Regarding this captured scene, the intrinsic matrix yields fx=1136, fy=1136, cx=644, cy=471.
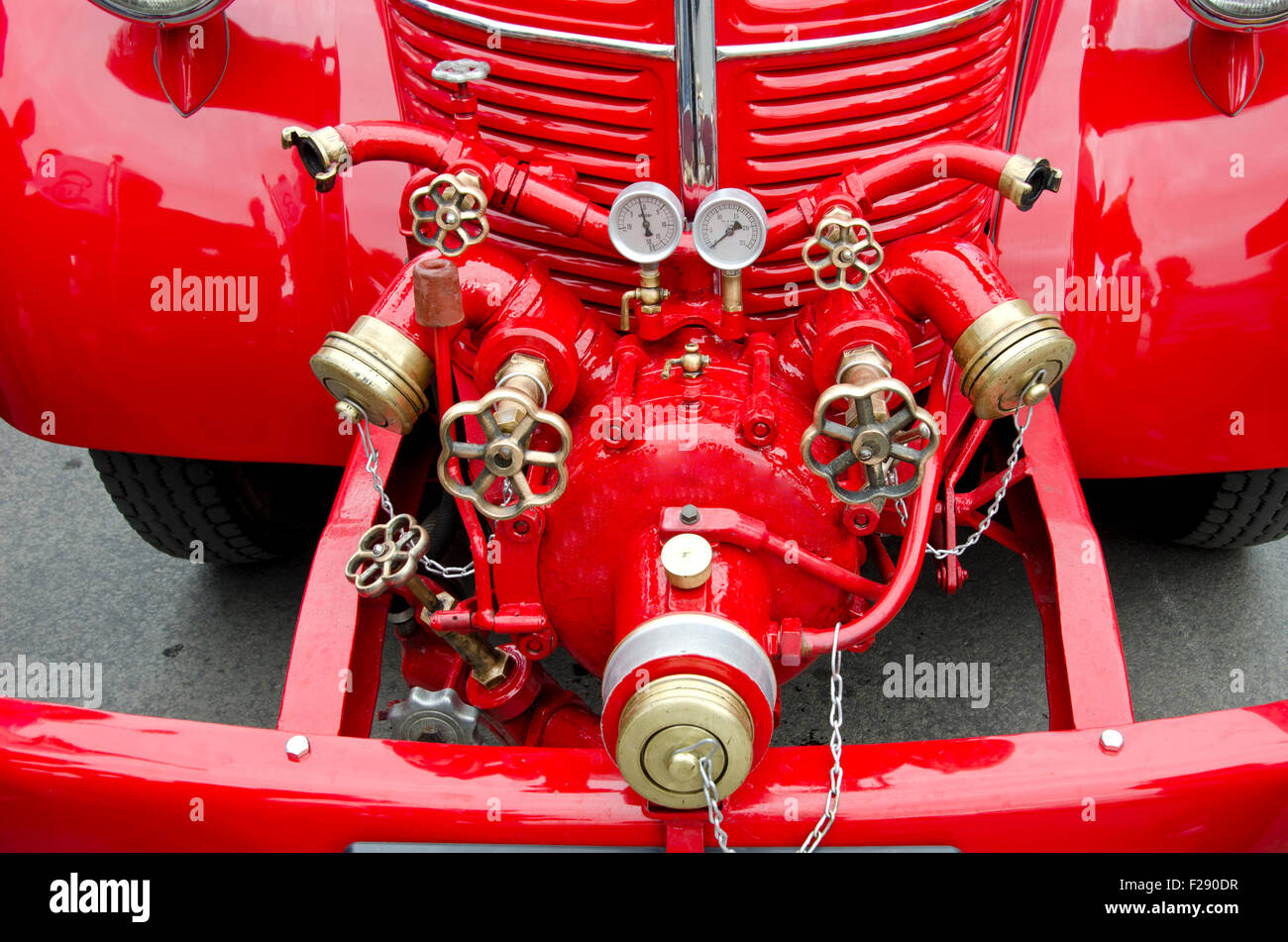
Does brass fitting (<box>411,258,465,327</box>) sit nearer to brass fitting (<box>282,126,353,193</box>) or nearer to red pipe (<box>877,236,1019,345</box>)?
brass fitting (<box>282,126,353,193</box>)

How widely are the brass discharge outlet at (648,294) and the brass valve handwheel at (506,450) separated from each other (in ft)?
0.91

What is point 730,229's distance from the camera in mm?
1518

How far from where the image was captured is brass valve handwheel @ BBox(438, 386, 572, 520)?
1400 millimetres

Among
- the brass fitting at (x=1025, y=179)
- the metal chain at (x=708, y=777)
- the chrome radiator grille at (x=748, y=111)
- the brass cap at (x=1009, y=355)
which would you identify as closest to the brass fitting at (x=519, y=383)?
the chrome radiator grille at (x=748, y=111)

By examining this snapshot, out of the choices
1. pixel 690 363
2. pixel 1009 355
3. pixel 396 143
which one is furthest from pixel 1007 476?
pixel 396 143

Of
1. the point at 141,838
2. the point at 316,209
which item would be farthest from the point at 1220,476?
the point at 141,838

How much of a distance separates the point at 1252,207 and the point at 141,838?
1.95 meters

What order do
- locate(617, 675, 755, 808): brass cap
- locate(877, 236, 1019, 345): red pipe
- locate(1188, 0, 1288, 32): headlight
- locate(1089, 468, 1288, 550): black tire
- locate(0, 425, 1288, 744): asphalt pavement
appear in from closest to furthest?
locate(617, 675, 755, 808): brass cap < locate(877, 236, 1019, 345): red pipe < locate(1188, 0, 1288, 32): headlight < locate(1089, 468, 1288, 550): black tire < locate(0, 425, 1288, 744): asphalt pavement

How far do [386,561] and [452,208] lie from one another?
504 millimetres

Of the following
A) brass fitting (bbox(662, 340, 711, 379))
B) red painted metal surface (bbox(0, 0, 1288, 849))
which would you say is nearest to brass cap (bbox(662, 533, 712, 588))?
red painted metal surface (bbox(0, 0, 1288, 849))

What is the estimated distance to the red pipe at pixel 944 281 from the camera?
152cm

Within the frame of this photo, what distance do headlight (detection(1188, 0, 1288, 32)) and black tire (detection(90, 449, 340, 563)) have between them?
206cm

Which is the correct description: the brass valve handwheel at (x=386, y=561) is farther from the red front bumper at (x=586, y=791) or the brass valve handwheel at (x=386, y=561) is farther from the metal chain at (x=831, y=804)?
the metal chain at (x=831, y=804)

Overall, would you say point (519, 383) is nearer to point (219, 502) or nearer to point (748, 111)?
point (748, 111)
